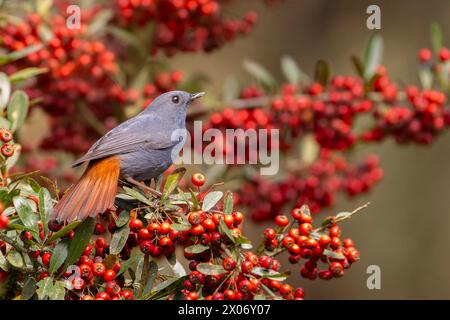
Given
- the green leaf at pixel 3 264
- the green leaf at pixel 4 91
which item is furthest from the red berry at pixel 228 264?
the green leaf at pixel 4 91

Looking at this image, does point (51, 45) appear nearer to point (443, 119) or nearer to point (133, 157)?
point (133, 157)

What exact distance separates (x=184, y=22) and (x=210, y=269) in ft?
7.26

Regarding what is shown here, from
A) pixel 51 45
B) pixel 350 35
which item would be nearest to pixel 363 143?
pixel 51 45

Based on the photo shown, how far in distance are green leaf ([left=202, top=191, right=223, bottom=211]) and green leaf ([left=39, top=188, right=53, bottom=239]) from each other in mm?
542

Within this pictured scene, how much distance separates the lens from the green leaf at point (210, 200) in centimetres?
241

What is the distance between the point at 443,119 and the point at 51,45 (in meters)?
2.33

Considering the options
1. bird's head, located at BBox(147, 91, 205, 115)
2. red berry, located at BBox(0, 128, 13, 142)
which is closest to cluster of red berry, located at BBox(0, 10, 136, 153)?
bird's head, located at BBox(147, 91, 205, 115)

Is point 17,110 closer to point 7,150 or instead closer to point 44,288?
point 7,150

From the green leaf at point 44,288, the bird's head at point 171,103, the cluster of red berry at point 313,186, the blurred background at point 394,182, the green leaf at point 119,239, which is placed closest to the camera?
the green leaf at point 44,288

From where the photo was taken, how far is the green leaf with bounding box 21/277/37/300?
7.20 ft

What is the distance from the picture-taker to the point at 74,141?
4.05m

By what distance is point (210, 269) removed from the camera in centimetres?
223

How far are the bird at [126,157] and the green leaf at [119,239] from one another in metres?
0.10

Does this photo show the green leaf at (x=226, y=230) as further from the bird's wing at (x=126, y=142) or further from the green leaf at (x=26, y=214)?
the bird's wing at (x=126, y=142)
